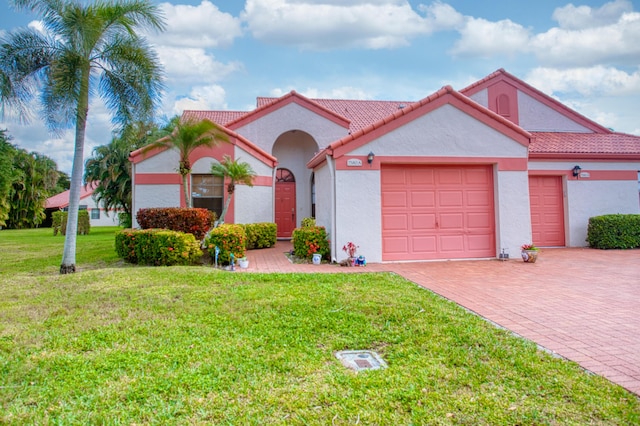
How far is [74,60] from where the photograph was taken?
29.8ft

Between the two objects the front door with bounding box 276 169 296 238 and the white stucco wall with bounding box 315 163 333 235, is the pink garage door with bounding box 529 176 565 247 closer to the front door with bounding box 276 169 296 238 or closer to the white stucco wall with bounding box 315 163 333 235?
the white stucco wall with bounding box 315 163 333 235

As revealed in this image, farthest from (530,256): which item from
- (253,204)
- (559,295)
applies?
(253,204)

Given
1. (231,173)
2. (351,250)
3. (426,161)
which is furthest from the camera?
(231,173)

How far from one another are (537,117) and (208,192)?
46.5 feet

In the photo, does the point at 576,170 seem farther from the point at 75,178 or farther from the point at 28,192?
the point at 28,192

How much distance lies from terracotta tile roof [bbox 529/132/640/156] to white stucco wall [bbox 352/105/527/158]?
317 cm

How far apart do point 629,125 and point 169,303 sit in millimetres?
26799

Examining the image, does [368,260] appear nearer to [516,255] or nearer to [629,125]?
[516,255]

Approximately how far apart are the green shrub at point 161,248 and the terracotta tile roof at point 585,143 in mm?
11917

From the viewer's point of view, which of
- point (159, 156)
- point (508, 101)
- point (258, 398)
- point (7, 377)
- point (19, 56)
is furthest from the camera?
point (508, 101)

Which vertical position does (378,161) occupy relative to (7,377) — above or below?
above

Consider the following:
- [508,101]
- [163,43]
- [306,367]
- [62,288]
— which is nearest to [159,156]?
[163,43]

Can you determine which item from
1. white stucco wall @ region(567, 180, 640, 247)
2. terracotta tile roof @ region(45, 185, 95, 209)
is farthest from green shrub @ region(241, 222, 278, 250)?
terracotta tile roof @ region(45, 185, 95, 209)

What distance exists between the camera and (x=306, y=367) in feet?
12.2
